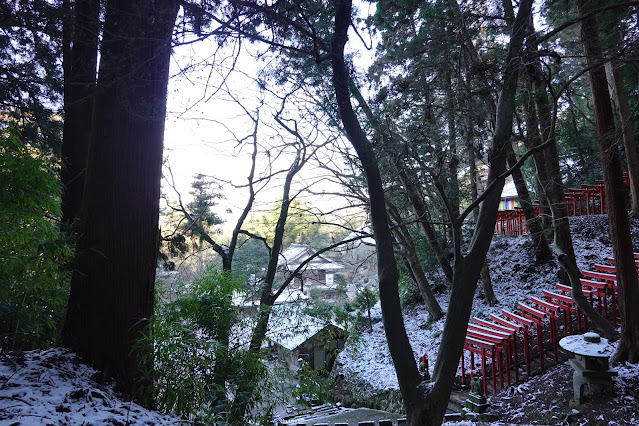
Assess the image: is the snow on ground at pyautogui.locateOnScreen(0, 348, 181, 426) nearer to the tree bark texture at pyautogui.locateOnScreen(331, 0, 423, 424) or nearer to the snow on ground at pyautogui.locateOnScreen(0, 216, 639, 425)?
the snow on ground at pyautogui.locateOnScreen(0, 216, 639, 425)

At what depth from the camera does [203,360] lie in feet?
8.12

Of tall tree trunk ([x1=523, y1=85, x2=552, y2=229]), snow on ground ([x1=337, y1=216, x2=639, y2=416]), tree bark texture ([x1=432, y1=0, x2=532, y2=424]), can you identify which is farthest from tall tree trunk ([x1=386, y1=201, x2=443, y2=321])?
tree bark texture ([x1=432, y1=0, x2=532, y2=424])

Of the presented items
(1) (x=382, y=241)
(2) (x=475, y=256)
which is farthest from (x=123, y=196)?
(2) (x=475, y=256)

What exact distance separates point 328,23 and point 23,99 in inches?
186

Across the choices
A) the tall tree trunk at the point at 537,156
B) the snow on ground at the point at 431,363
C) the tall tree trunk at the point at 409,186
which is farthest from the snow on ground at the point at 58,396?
the tall tree trunk at the point at 537,156

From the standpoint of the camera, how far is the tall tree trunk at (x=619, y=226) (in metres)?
5.41

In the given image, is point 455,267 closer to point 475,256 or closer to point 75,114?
point 475,256

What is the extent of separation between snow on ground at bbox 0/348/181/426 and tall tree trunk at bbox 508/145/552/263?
990 centimetres

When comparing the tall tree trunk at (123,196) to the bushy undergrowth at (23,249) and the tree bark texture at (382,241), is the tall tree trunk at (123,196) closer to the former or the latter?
the bushy undergrowth at (23,249)

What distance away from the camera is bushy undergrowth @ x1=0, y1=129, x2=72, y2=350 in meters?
2.44

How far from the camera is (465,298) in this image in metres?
2.95

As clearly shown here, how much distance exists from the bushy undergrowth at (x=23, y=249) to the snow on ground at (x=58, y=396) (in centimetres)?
19

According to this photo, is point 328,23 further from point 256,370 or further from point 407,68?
point 256,370

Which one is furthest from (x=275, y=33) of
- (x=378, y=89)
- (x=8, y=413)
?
(x=8, y=413)
